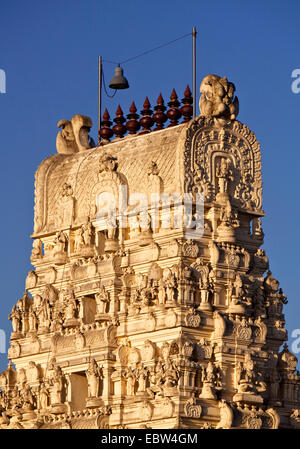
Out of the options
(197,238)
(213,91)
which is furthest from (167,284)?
(213,91)

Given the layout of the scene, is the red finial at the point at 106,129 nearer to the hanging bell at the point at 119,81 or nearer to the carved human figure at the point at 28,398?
the hanging bell at the point at 119,81

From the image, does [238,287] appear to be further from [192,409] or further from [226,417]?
[192,409]

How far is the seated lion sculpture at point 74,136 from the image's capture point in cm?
8206

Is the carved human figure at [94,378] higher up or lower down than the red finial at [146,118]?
lower down

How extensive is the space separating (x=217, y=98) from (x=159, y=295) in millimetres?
7102

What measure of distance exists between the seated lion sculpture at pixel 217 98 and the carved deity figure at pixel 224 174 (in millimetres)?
1599

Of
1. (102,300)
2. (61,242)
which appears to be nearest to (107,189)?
(61,242)

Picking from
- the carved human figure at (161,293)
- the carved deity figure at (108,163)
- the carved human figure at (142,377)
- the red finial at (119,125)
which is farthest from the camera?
the red finial at (119,125)

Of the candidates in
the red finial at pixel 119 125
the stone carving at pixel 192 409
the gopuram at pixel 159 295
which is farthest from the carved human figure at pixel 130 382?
the red finial at pixel 119 125

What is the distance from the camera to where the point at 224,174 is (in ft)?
251

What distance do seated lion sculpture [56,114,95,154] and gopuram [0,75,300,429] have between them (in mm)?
1590

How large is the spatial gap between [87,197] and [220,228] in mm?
5435

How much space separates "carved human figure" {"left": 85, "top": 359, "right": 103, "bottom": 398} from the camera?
76062mm

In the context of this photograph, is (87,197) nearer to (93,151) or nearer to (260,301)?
(93,151)
